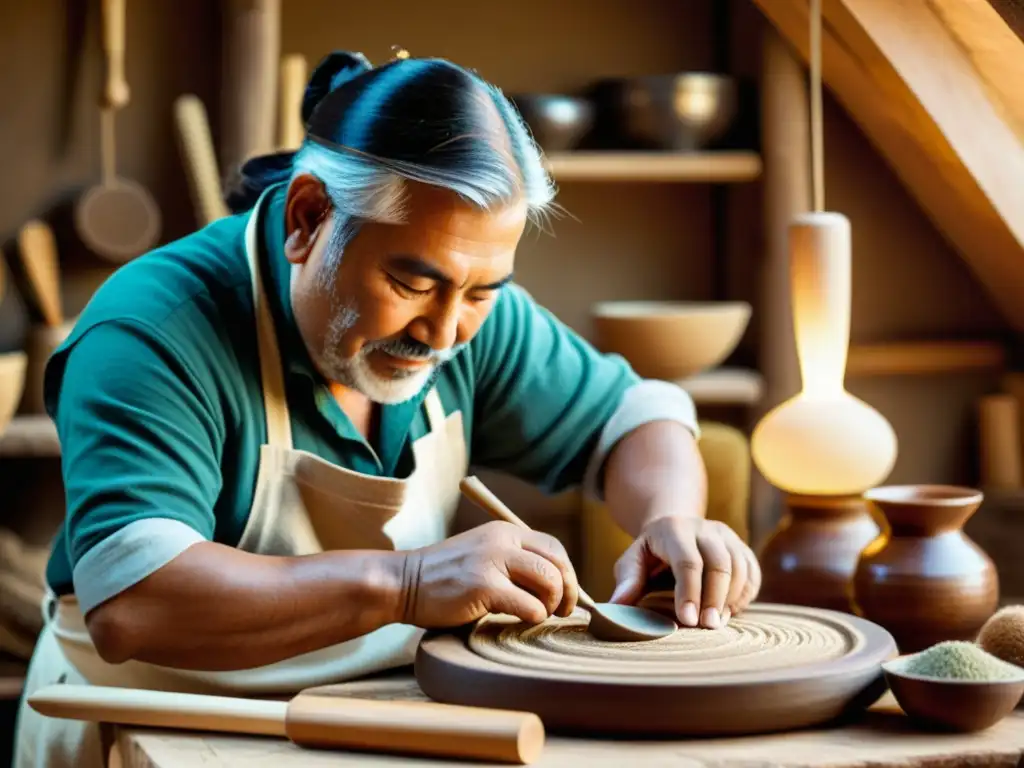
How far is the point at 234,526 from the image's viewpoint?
6.01 feet

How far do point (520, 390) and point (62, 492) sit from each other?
6.15 ft

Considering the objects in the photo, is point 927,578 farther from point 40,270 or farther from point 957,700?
point 40,270

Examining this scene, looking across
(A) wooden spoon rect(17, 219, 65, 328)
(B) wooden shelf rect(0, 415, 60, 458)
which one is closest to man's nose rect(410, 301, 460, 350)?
(B) wooden shelf rect(0, 415, 60, 458)

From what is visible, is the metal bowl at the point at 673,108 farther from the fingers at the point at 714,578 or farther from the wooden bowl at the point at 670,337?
the fingers at the point at 714,578

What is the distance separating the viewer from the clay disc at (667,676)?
1.39 metres

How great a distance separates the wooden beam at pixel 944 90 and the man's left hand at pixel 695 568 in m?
1.15

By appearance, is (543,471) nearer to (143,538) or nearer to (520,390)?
(520,390)

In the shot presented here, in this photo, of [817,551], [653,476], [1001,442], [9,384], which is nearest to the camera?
[817,551]

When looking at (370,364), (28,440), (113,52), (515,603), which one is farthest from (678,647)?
(113,52)

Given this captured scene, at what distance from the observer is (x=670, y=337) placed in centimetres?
339

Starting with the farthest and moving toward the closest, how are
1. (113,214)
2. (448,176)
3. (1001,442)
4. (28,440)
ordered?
(1001,442), (113,214), (28,440), (448,176)

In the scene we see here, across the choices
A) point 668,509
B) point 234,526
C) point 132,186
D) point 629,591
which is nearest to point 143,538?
point 234,526

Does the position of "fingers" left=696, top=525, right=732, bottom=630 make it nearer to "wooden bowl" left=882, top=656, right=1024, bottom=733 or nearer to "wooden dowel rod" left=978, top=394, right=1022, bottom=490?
"wooden bowl" left=882, top=656, right=1024, bottom=733

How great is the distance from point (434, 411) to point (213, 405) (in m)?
0.39
